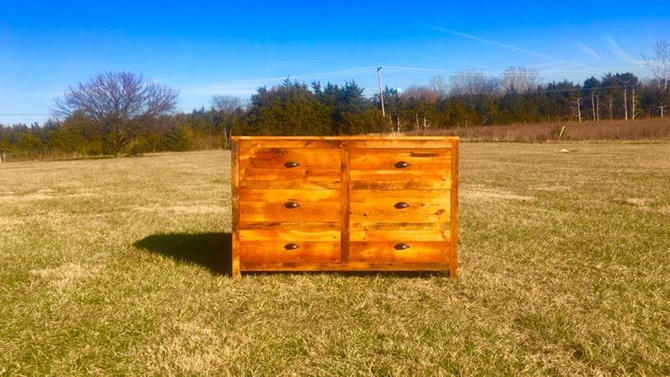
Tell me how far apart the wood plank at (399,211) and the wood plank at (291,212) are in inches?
8.0

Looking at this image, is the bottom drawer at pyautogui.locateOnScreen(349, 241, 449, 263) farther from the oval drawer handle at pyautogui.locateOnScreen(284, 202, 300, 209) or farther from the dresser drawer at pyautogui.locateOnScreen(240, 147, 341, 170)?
the dresser drawer at pyautogui.locateOnScreen(240, 147, 341, 170)

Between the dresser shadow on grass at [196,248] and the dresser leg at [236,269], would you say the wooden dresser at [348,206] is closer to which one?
the dresser leg at [236,269]

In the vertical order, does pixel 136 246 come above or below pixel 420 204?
below

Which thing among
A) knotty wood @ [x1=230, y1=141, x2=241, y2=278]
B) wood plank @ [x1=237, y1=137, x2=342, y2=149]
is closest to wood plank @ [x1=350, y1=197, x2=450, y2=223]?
wood plank @ [x1=237, y1=137, x2=342, y2=149]

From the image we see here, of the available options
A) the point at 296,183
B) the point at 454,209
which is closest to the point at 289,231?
the point at 296,183

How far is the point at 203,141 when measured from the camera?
53.5 m

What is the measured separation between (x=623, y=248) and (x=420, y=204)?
2822 mm

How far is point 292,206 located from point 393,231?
3.18 ft

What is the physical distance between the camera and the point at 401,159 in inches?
170

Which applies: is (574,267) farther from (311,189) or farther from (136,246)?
(136,246)

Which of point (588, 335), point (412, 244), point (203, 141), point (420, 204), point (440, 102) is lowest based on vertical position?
point (588, 335)

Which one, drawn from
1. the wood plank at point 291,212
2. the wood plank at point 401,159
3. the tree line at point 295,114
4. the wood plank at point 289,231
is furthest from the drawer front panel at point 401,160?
the tree line at point 295,114

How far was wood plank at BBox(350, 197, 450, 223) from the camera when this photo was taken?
4348 millimetres

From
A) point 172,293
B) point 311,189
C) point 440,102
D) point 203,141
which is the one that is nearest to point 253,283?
point 172,293
